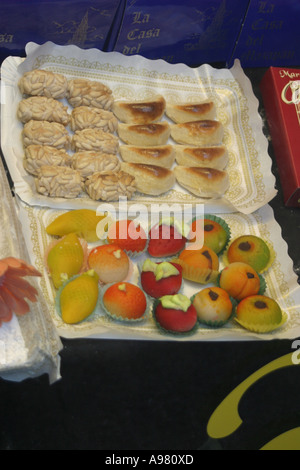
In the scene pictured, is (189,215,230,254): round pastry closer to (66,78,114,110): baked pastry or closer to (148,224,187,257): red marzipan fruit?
(148,224,187,257): red marzipan fruit

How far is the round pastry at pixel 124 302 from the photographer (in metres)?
1.53

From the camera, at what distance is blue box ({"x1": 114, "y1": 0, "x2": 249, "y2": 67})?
6.95 ft

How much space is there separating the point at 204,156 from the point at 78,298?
2.58ft

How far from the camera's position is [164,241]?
1726 millimetres

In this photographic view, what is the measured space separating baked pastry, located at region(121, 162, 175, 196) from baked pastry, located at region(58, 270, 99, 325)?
467mm

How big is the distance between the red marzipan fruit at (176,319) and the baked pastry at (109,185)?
46 centimetres

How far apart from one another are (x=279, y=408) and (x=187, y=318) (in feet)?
1.05

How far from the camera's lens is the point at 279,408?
150 cm

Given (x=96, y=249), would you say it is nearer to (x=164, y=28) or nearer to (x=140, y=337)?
(x=140, y=337)

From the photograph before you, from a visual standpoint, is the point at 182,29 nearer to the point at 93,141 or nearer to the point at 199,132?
the point at 199,132

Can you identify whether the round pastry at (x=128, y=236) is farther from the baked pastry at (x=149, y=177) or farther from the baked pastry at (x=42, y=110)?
the baked pastry at (x=42, y=110)

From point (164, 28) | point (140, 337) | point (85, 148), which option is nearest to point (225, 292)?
point (140, 337)

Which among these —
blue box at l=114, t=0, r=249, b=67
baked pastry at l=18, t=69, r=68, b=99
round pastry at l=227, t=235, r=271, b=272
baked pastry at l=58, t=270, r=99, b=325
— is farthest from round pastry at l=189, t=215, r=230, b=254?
blue box at l=114, t=0, r=249, b=67

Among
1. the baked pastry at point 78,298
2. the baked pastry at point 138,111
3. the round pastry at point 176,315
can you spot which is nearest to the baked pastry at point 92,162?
the baked pastry at point 138,111
